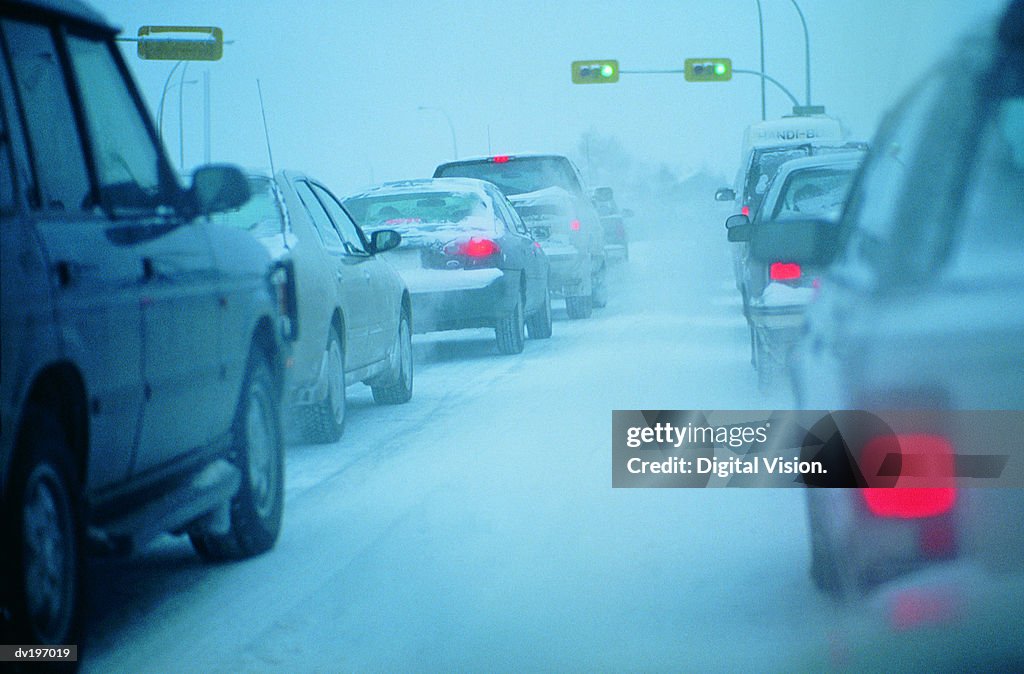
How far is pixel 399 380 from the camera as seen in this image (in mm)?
10609

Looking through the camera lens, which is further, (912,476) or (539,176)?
(539,176)

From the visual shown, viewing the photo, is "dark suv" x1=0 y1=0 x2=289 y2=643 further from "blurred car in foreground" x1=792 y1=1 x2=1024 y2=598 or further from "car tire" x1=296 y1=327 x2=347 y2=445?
"car tire" x1=296 y1=327 x2=347 y2=445

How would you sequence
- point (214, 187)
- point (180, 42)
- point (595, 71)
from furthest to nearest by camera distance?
point (595, 71) < point (180, 42) < point (214, 187)

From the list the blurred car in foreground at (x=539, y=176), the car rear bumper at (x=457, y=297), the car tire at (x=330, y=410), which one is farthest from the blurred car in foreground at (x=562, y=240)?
the car tire at (x=330, y=410)

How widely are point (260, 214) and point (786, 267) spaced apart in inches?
105

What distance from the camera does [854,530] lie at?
3.03m

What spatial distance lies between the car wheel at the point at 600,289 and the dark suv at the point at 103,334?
36.4 feet

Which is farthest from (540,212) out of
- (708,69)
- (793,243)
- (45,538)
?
(45,538)

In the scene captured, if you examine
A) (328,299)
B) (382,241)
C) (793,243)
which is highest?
(793,243)

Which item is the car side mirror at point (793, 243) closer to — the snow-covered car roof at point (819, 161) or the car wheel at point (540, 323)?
the snow-covered car roof at point (819, 161)

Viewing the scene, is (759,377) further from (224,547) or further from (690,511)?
(224,547)

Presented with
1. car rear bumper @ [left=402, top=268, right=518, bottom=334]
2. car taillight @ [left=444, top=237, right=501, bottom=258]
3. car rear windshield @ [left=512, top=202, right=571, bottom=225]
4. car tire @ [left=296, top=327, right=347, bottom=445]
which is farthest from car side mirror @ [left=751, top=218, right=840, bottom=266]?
car rear windshield @ [left=512, top=202, right=571, bottom=225]

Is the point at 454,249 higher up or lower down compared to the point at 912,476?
lower down

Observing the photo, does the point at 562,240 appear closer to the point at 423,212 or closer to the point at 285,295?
the point at 423,212
